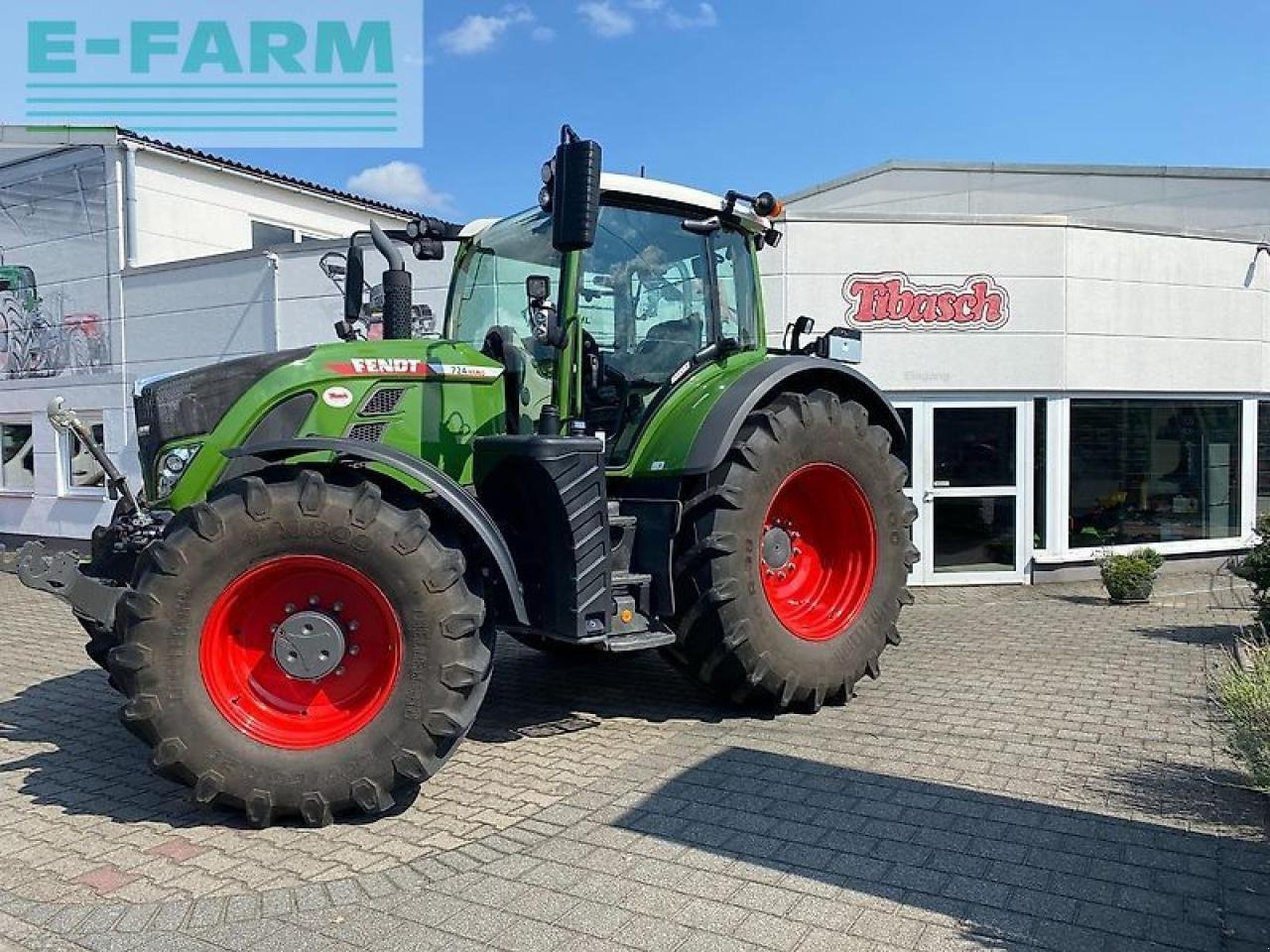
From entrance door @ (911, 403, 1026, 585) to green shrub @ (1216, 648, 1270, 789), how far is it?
17.6 ft

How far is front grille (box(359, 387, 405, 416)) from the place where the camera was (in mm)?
4641

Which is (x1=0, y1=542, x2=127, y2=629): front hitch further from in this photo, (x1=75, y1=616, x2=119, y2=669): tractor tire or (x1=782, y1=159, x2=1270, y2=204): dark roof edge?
(x1=782, y1=159, x2=1270, y2=204): dark roof edge

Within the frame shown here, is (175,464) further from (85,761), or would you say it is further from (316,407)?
(85,761)

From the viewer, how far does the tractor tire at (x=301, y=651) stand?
3.86 m

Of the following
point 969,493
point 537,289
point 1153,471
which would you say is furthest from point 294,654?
point 1153,471

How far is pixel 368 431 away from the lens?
4.63 m

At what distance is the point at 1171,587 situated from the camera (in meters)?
10.3

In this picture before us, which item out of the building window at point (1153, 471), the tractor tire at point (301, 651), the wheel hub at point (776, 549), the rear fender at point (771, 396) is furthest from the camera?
the building window at point (1153, 471)

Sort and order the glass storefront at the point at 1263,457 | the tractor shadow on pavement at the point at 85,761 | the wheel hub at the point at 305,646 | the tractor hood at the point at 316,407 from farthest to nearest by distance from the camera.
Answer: the glass storefront at the point at 1263,457
the tractor hood at the point at 316,407
the tractor shadow on pavement at the point at 85,761
the wheel hub at the point at 305,646

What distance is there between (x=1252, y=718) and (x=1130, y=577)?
17.7ft

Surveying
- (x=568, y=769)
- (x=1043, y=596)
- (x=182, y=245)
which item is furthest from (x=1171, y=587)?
(x=182, y=245)

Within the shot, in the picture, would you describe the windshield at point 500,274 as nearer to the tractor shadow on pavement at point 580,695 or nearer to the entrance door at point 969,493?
the tractor shadow on pavement at point 580,695

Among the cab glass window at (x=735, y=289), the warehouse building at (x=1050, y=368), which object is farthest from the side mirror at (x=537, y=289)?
the warehouse building at (x=1050, y=368)

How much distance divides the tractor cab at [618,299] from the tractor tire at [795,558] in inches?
24.2
